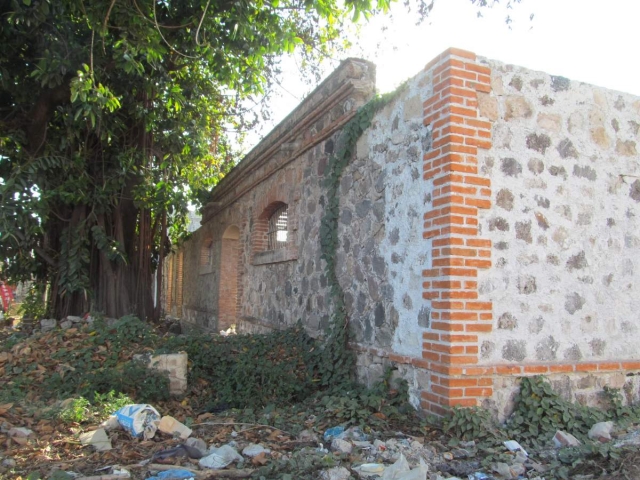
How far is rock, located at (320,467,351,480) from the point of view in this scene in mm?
3174

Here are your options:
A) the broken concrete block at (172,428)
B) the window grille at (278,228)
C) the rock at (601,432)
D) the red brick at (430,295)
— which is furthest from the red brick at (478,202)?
the window grille at (278,228)

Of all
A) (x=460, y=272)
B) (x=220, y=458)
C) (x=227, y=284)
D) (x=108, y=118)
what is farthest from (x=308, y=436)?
(x=227, y=284)

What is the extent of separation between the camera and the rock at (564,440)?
12.6ft

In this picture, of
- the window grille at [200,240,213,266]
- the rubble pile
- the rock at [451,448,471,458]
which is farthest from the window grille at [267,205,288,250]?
the rock at [451,448,471,458]

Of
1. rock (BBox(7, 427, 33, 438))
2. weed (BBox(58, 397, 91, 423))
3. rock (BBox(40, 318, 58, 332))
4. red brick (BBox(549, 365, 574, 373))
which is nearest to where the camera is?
rock (BBox(7, 427, 33, 438))

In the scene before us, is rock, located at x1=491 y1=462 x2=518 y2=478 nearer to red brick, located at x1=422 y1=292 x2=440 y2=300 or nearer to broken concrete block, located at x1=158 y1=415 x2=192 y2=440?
red brick, located at x1=422 y1=292 x2=440 y2=300

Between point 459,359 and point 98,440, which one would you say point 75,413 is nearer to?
point 98,440

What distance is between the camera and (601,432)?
13.2 feet

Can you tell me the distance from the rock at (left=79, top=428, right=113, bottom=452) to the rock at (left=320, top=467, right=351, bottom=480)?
1.69m

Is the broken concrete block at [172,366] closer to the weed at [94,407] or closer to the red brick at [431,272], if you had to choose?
the weed at [94,407]

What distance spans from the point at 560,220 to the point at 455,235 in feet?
3.92

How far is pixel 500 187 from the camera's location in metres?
4.41

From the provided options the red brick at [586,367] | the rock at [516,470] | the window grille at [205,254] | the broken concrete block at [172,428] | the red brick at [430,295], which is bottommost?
the rock at [516,470]

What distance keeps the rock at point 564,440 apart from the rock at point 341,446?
1.56m
